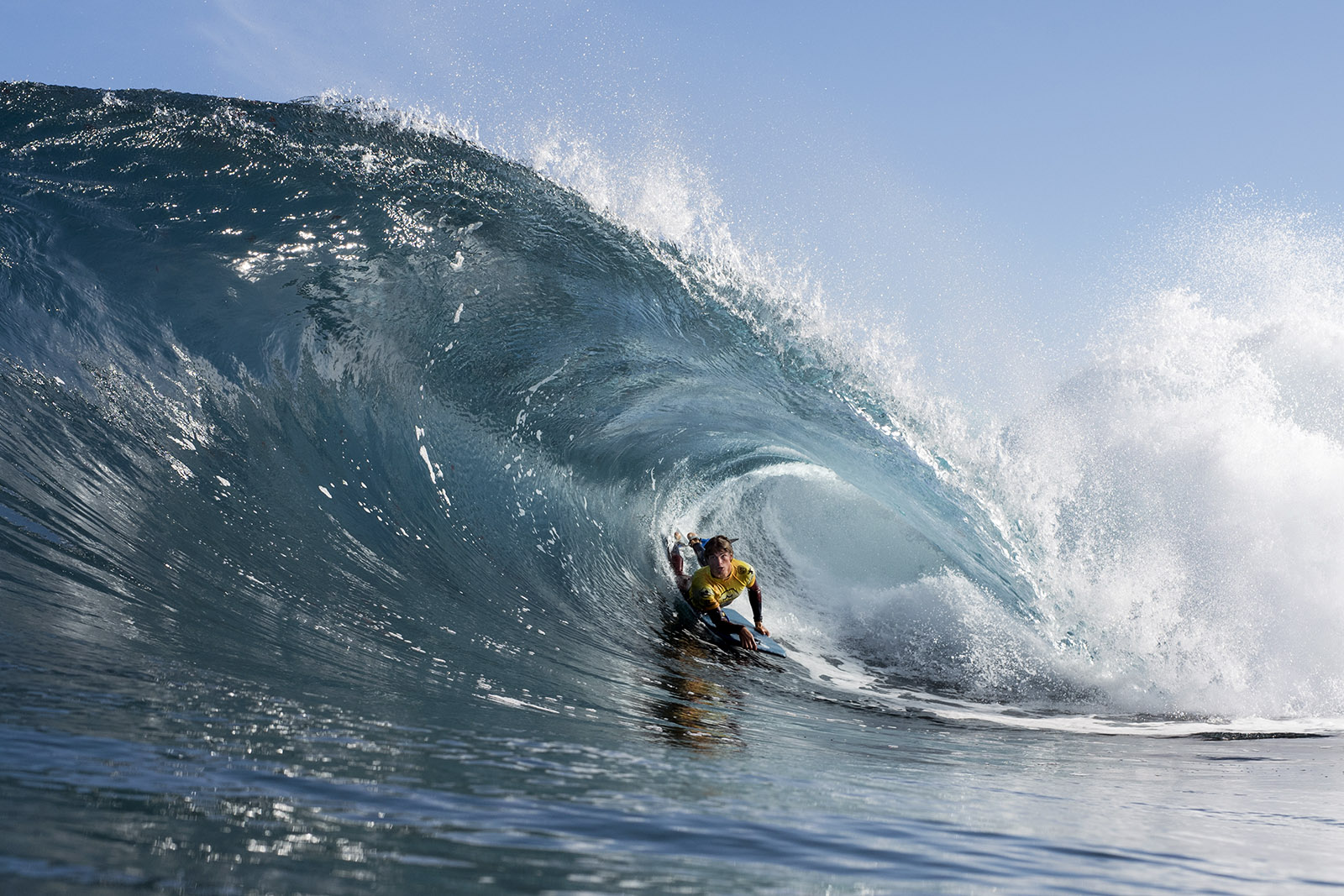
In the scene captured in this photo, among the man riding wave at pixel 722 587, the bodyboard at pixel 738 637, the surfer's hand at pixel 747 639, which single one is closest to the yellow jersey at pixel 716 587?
the man riding wave at pixel 722 587

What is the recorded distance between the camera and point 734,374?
8867 mm

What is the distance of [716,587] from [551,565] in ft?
4.71

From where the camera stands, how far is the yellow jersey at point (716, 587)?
24.3 feet

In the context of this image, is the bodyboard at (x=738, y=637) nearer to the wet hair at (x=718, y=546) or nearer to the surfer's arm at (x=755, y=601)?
the surfer's arm at (x=755, y=601)

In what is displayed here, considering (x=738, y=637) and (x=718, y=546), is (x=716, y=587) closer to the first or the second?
(x=718, y=546)

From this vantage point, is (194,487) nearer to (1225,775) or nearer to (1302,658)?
(1225,775)

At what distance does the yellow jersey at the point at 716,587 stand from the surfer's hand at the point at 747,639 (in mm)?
334

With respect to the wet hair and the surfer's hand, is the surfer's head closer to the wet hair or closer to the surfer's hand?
the wet hair

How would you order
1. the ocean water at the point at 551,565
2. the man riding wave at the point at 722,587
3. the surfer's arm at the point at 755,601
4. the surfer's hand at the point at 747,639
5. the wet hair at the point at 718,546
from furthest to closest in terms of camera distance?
1. the surfer's arm at the point at 755,601
2. the wet hair at the point at 718,546
3. the man riding wave at the point at 722,587
4. the surfer's hand at the point at 747,639
5. the ocean water at the point at 551,565

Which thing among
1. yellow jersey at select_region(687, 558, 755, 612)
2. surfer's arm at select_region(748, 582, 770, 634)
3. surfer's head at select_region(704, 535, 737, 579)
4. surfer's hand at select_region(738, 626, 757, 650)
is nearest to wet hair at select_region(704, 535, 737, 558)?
surfer's head at select_region(704, 535, 737, 579)

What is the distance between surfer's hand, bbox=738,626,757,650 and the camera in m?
7.00

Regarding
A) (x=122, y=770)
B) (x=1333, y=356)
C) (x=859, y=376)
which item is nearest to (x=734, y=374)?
(x=859, y=376)

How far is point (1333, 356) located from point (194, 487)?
19506mm

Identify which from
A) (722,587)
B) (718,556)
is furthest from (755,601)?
(718,556)
